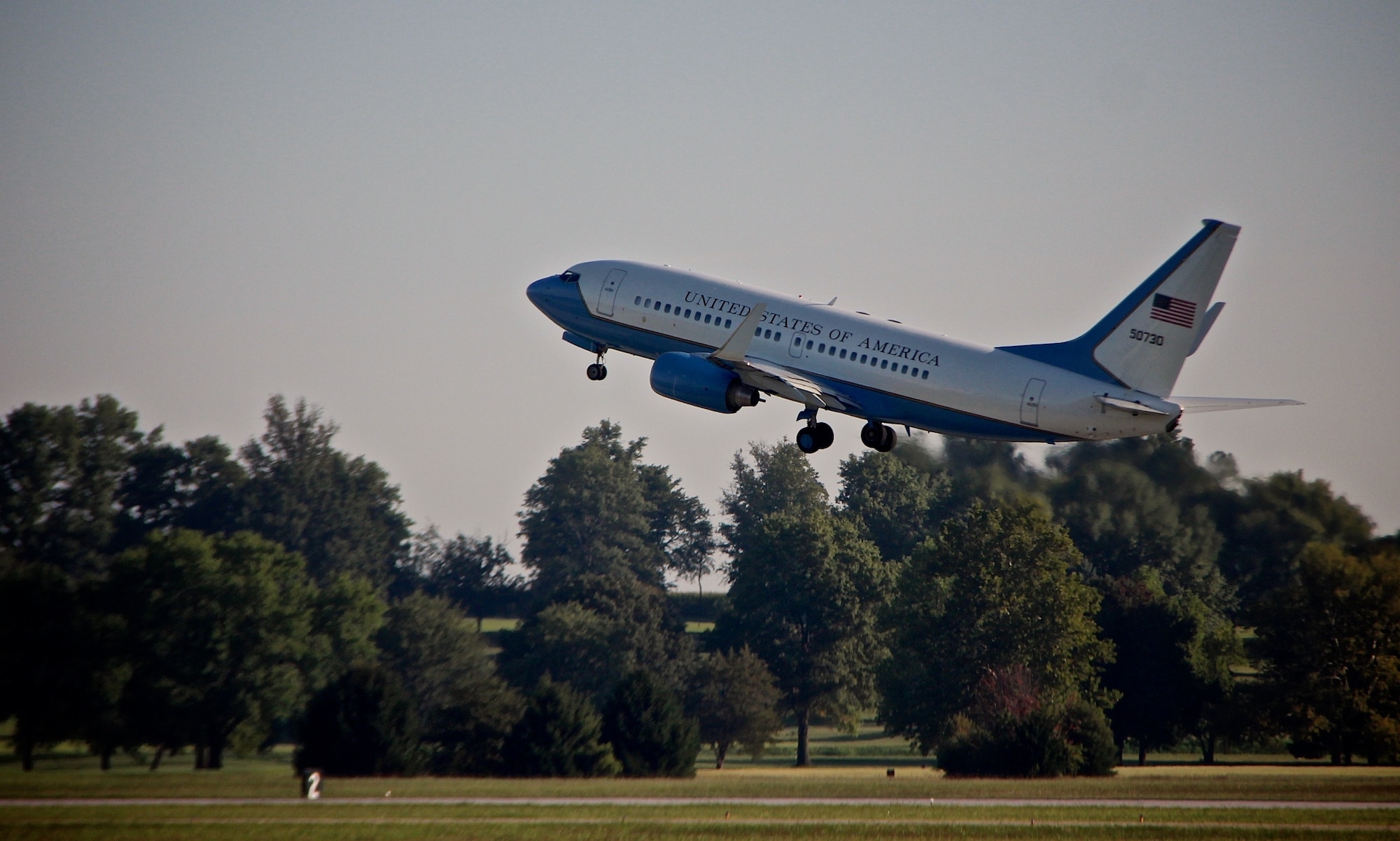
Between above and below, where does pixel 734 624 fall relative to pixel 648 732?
above

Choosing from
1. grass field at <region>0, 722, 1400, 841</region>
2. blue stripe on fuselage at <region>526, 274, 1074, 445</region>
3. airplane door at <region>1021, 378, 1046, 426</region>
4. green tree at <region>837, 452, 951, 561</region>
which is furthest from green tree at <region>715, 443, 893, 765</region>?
airplane door at <region>1021, 378, 1046, 426</region>

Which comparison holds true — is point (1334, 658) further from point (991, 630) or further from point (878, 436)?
point (878, 436)

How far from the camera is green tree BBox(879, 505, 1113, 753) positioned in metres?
99.9

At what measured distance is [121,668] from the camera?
9031cm

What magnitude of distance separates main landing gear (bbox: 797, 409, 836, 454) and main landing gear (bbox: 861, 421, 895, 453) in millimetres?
1202

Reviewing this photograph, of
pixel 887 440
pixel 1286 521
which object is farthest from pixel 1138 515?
pixel 887 440

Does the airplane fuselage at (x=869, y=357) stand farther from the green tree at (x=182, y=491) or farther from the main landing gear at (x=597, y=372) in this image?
the green tree at (x=182, y=491)

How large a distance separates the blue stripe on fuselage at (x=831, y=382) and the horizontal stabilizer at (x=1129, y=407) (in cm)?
205

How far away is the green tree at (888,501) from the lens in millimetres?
146125

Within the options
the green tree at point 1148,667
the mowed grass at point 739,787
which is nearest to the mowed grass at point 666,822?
the mowed grass at point 739,787

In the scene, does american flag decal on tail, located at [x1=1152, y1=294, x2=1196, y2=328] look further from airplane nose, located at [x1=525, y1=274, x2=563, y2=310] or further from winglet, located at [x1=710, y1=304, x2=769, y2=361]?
airplane nose, located at [x1=525, y1=274, x2=563, y2=310]

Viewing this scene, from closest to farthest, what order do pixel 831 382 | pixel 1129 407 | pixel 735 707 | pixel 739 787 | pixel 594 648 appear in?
pixel 1129 407 < pixel 831 382 < pixel 739 787 < pixel 735 707 < pixel 594 648

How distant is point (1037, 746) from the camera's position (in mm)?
78562

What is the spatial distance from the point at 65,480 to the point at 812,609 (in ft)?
206
